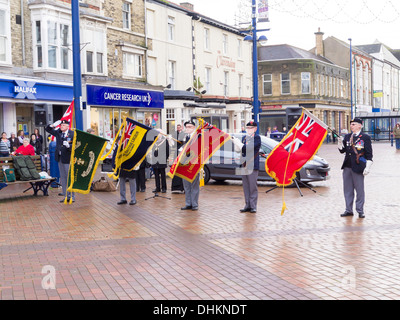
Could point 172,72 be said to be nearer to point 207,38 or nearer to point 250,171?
point 207,38

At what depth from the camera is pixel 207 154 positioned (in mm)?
12500

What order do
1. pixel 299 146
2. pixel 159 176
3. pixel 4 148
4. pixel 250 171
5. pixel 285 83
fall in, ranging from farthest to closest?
pixel 285 83, pixel 4 148, pixel 159 176, pixel 250 171, pixel 299 146

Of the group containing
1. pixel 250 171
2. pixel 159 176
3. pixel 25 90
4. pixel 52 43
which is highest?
pixel 52 43

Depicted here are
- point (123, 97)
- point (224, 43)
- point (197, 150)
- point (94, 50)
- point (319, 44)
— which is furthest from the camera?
point (319, 44)

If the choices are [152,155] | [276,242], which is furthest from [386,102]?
[276,242]

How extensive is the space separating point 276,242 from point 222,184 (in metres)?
9.09

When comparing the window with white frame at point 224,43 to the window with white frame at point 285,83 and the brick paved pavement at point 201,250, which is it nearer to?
the window with white frame at point 285,83

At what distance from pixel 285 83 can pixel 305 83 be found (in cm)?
209

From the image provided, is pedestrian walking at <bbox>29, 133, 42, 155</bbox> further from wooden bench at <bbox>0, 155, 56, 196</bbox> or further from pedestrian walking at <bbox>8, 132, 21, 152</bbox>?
wooden bench at <bbox>0, 155, 56, 196</bbox>

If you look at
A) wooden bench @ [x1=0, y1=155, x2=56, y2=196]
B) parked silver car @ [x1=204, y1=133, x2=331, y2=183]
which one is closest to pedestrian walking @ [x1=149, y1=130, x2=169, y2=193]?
parked silver car @ [x1=204, y1=133, x2=331, y2=183]

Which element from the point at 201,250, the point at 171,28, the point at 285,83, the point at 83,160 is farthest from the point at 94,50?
→ the point at 285,83

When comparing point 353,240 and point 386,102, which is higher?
point 386,102
